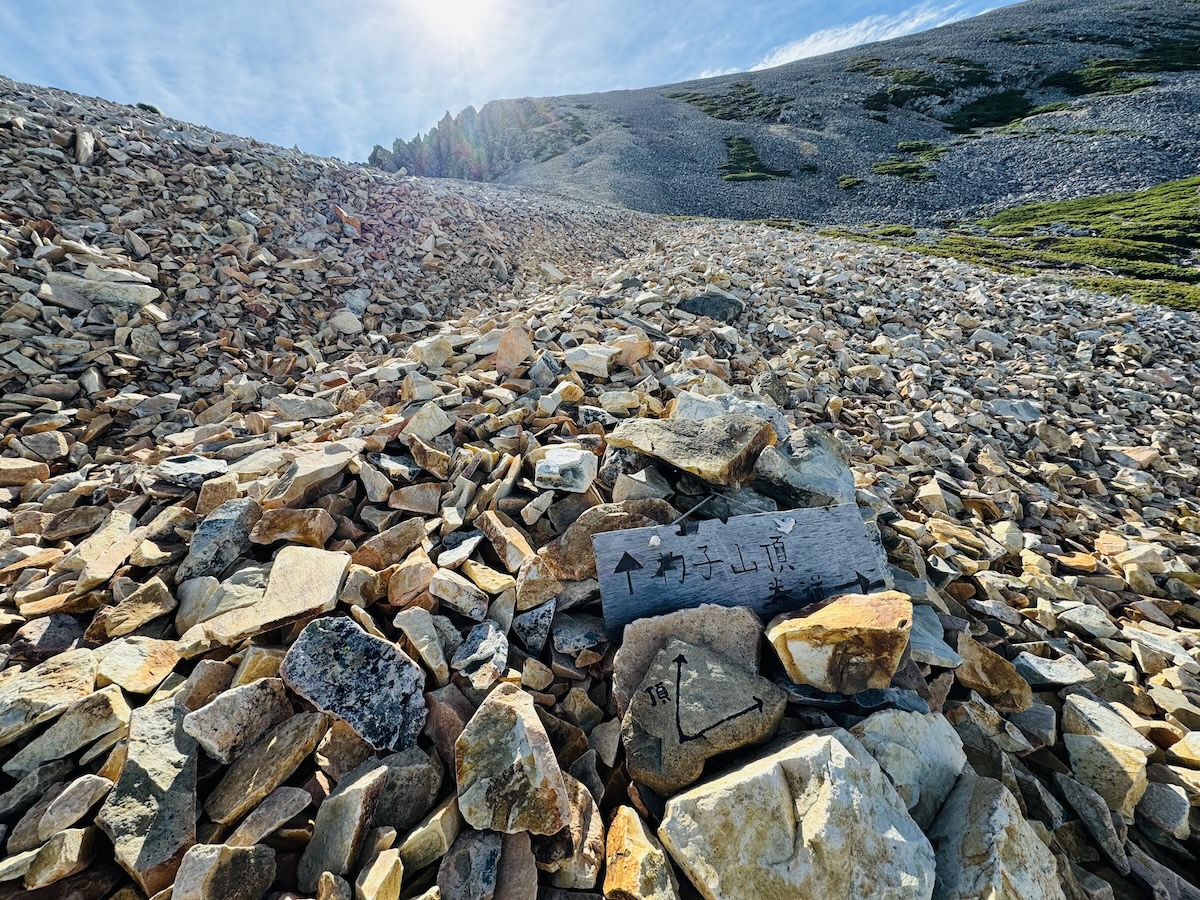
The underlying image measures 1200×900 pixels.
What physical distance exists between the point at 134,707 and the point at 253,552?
3.10ft

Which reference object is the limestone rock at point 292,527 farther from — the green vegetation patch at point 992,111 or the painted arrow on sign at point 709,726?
the green vegetation patch at point 992,111

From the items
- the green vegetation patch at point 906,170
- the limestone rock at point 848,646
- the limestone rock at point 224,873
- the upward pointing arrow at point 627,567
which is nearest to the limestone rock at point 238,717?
the limestone rock at point 224,873

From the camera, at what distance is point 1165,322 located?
1099 cm

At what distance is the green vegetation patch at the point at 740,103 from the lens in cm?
7519

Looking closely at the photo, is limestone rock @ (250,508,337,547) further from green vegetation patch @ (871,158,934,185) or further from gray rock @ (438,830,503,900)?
green vegetation patch @ (871,158,934,185)

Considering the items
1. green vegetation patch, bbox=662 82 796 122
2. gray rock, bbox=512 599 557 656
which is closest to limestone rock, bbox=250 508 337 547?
gray rock, bbox=512 599 557 656

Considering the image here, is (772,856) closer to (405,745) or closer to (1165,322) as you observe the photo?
(405,745)

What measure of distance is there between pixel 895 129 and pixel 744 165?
2212 centimetres

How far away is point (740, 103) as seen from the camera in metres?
80.6

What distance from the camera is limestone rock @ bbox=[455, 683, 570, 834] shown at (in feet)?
6.05

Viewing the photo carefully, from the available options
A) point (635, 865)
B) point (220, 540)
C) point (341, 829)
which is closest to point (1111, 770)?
point (635, 865)

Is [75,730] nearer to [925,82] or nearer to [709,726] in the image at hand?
[709,726]

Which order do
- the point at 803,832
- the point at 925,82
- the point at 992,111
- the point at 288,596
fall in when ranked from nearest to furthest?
1. the point at 803,832
2. the point at 288,596
3. the point at 992,111
4. the point at 925,82

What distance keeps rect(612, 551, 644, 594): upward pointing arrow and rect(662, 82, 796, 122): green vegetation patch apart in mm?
88275
